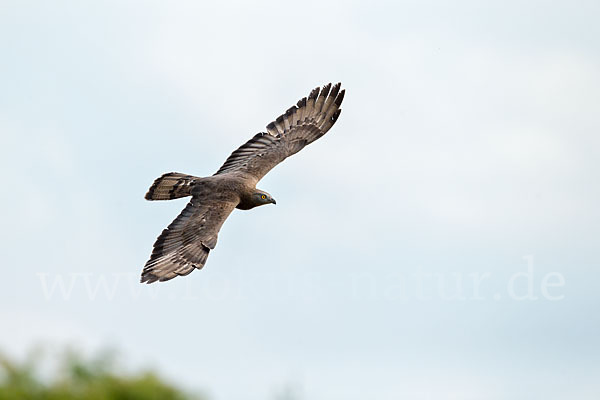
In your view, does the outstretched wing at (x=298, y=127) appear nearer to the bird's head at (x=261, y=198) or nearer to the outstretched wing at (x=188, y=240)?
the bird's head at (x=261, y=198)

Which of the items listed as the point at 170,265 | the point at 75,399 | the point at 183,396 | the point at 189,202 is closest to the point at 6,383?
A: the point at 75,399

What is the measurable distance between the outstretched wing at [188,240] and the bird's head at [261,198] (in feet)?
2.54

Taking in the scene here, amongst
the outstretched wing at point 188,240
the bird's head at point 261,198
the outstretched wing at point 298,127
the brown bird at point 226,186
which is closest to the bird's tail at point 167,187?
the brown bird at point 226,186

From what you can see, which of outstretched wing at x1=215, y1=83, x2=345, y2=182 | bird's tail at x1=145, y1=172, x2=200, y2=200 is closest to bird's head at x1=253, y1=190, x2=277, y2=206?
bird's tail at x1=145, y1=172, x2=200, y2=200

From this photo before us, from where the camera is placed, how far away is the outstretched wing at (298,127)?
31.0 metres

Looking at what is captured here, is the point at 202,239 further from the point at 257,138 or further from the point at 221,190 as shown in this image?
the point at 257,138

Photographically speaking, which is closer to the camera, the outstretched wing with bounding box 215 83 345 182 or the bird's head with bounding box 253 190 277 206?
the bird's head with bounding box 253 190 277 206

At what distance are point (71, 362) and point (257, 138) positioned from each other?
12.4 metres

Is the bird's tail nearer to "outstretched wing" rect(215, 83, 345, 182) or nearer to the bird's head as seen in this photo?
the bird's head

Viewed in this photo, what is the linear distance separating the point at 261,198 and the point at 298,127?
10.8 ft

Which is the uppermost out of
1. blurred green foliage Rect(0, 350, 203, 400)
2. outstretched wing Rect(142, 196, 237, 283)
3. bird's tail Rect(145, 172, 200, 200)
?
bird's tail Rect(145, 172, 200, 200)

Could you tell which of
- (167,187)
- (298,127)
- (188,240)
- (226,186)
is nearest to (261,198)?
(226,186)

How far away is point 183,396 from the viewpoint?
816 inches

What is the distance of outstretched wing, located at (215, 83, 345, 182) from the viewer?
102 ft
